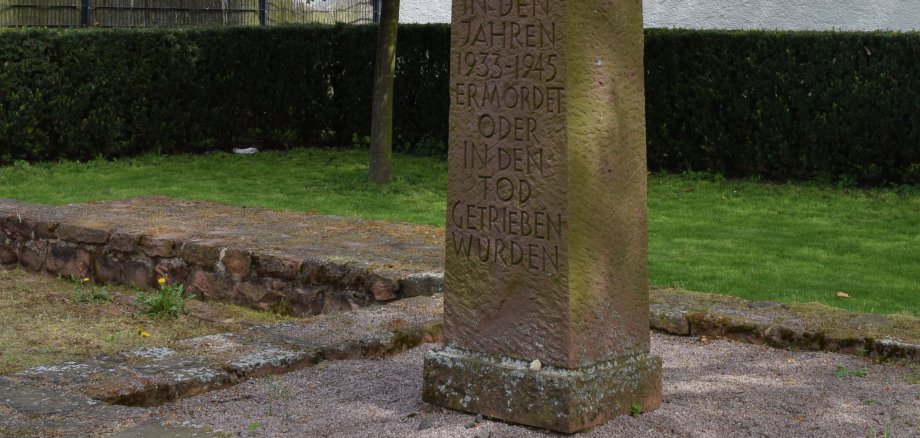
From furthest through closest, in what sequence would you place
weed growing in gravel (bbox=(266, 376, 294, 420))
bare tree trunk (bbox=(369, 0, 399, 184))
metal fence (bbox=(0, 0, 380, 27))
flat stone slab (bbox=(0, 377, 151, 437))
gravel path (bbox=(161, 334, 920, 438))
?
metal fence (bbox=(0, 0, 380, 27)) → bare tree trunk (bbox=(369, 0, 399, 184)) → weed growing in gravel (bbox=(266, 376, 294, 420)) → gravel path (bbox=(161, 334, 920, 438)) → flat stone slab (bbox=(0, 377, 151, 437))

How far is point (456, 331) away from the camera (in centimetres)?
434

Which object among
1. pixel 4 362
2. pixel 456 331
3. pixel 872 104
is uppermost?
pixel 872 104

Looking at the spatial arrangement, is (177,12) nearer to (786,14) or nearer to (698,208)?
(786,14)

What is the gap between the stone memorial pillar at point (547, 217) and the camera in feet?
13.1

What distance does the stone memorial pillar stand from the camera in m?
3.99

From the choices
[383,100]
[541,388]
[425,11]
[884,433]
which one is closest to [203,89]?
[383,100]

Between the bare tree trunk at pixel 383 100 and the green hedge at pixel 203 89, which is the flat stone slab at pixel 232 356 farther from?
the green hedge at pixel 203 89

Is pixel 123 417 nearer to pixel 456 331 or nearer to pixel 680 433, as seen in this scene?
pixel 456 331

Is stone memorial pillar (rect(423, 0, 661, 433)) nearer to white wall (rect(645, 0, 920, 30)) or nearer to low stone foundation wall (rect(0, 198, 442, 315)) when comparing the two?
low stone foundation wall (rect(0, 198, 442, 315))

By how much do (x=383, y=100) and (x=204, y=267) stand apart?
16.3 feet

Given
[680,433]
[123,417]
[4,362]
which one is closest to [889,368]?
[680,433]

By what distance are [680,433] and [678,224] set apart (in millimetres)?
5941

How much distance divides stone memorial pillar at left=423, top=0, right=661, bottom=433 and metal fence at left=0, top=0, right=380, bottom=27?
11935mm

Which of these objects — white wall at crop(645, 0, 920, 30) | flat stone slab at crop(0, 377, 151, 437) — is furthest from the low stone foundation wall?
Result: white wall at crop(645, 0, 920, 30)
